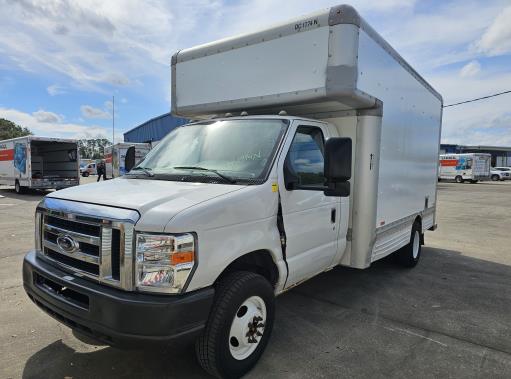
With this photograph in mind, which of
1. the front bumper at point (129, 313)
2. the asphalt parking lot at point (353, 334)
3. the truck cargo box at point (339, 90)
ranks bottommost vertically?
the asphalt parking lot at point (353, 334)

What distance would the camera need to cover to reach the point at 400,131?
5.33 m

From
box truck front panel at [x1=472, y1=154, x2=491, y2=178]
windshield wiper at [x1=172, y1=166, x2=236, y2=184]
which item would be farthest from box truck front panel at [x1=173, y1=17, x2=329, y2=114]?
box truck front panel at [x1=472, y1=154, x2=491, y2=178]

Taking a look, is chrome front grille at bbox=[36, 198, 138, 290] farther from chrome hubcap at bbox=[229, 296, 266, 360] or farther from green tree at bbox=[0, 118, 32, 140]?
green tree at bbox=[0, 118, 32, 140]

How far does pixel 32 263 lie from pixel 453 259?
695cm

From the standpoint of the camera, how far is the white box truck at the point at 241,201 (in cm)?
258

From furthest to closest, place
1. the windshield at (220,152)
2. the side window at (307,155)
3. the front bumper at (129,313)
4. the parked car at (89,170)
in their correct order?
1. the parked car at (89,170)
2. the side window at (307,155)
3. the windshield at (220,152)
4. the front bumper at (129,313)

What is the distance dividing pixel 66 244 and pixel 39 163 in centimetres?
2086

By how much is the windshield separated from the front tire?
0.89 metres

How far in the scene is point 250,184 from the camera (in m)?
3.20

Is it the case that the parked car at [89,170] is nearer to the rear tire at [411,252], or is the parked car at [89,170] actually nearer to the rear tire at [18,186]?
the rear tire at [18,186]

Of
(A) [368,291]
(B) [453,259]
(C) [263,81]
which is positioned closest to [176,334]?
(C) [263,81]

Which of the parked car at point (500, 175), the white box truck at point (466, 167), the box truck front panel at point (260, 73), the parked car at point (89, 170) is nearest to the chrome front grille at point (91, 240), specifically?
the box truck front panel at point (260, 73)

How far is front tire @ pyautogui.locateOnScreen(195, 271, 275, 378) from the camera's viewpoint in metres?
2.81

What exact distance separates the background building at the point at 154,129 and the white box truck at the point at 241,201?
29.7m
